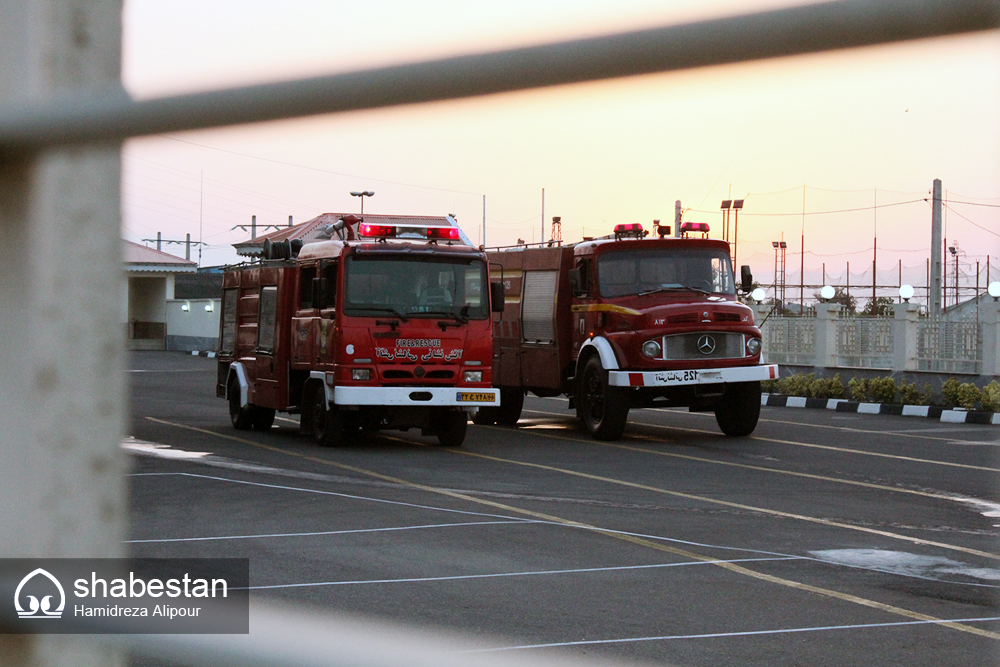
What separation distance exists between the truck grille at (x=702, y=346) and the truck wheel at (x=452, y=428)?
8.15ft

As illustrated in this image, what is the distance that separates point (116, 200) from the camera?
1.12m

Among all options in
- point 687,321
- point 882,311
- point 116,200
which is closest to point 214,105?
point 116,200

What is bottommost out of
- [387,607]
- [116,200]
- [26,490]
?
[387,607]

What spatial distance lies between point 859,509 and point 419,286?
6.16m

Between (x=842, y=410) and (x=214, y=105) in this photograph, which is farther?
(x=842, y=410)

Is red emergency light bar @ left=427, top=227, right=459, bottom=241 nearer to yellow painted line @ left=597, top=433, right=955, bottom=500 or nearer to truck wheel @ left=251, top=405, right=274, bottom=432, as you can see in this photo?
yellow painted line @ left=597, top=433, right=955, bottom=500

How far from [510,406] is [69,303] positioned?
654 inches

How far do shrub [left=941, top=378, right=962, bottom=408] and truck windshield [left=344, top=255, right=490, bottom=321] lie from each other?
927 centimetres

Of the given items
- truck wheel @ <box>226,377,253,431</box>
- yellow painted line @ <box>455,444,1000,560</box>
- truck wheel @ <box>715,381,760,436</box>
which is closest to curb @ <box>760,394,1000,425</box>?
truck wheel @ <box>715,381,760,436</box>

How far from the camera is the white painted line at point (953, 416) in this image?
18594 millimetres

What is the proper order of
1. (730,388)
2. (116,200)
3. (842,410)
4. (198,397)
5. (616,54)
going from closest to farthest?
(616,54), (116,200), (730,388), (842,410), (198,397)

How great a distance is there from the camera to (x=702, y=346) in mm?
14703

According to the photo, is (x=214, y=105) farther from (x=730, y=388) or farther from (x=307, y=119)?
(x=730, y=388)

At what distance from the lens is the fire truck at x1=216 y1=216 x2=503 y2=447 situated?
536 inches
